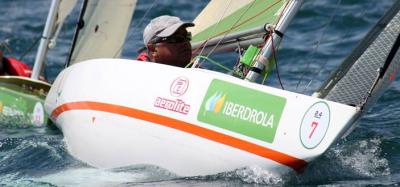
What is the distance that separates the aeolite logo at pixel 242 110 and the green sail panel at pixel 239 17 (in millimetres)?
947

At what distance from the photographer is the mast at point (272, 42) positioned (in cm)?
528

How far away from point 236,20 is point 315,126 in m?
1.67

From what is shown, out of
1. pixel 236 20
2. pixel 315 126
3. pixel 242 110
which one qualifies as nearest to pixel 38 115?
pixel 236 20

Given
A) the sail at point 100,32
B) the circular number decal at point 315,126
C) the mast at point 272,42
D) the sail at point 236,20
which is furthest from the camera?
the sail at point 100,32

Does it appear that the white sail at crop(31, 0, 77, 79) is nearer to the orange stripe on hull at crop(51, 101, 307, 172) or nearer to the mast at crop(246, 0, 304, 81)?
the orange stripe on hull at crop(51, 101, 307, 172)

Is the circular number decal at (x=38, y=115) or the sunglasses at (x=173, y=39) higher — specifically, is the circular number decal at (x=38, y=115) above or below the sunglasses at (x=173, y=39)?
below

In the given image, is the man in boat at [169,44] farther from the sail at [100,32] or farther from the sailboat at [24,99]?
the sail at [100,32]

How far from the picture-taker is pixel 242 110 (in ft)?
15.8

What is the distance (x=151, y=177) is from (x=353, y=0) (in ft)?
23.2

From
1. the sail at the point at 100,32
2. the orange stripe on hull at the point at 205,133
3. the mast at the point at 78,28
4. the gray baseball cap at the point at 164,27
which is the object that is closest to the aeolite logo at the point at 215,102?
the orange stripe on hull at the point at 205,133

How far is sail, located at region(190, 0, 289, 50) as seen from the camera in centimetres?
589

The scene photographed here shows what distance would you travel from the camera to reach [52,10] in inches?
326

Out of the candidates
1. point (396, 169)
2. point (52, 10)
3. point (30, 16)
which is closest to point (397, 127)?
point (396, 169)

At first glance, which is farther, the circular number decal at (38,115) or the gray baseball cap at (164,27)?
the circular number decal at (38,115)
